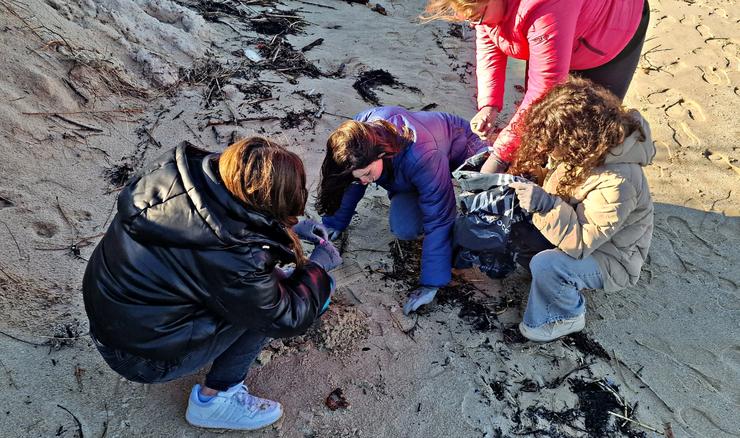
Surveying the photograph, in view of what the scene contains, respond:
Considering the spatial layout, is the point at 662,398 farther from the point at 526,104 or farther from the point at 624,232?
the point at 526,104

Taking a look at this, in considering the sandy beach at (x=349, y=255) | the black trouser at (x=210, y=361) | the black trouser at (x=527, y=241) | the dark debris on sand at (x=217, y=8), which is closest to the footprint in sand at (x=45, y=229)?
the sandy beach at (x=349, y=255)

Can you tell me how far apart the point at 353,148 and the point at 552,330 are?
140cm

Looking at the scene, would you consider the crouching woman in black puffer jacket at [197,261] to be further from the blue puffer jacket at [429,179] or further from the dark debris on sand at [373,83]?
the dark debris on sand at [373,83]

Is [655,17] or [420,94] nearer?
[420,94]

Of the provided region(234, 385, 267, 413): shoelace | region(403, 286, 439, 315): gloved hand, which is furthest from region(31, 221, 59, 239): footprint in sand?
region(403, 286, 439, 315): gloved hand

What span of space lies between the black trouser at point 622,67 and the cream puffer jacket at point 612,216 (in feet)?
1.89

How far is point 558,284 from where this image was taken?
271 centimetres

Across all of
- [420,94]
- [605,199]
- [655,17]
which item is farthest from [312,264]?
[655,17]

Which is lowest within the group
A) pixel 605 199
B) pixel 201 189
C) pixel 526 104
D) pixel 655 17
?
pixel 655 17

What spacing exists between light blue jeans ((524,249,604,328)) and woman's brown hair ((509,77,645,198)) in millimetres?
377

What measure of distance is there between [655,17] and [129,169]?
17.7ft

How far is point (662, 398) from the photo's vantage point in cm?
264

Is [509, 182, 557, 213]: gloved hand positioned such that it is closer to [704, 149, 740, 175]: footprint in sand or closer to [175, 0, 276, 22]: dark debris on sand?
[704, 149, 740, 175]: footprint in sand

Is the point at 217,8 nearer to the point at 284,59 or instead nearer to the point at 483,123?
the point at 284,59
